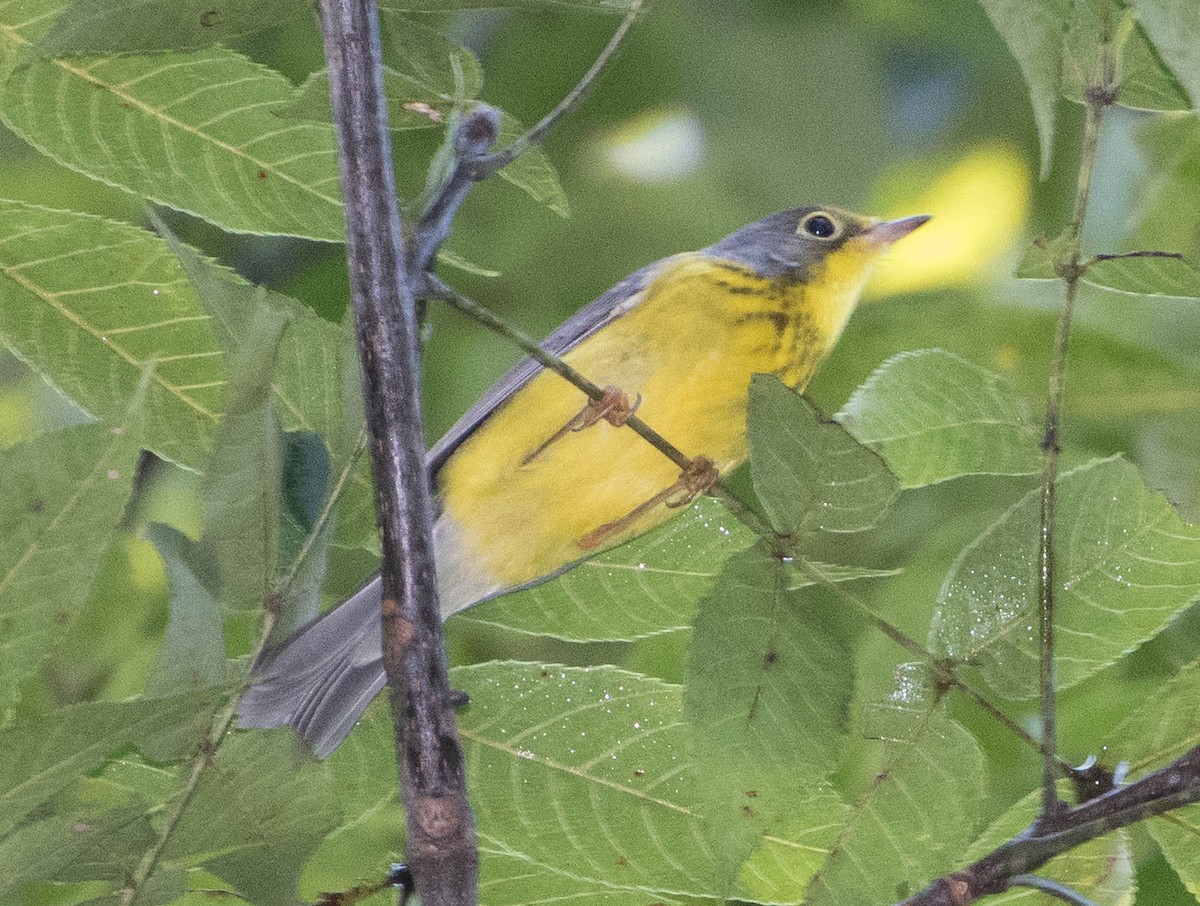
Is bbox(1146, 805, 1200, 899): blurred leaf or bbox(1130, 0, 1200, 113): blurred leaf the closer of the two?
bbox(1130, 0, 1200, 113): blurred leaf

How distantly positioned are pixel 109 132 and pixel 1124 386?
70.1 inches

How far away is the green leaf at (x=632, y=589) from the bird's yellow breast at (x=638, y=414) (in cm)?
29

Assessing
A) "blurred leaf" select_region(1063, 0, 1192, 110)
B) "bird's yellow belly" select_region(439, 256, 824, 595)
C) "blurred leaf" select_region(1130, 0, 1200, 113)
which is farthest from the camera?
"bird's yellow belly" select_region(439, 256, 824, 595)

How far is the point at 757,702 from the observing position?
1.38 m

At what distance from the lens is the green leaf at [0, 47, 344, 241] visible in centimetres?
173

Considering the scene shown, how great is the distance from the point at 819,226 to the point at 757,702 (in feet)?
5.51

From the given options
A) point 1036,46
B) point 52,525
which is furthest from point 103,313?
point 1036,46

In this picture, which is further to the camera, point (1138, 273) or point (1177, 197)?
point (1177, 197)

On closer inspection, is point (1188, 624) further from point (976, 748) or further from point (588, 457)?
point (976, 748)

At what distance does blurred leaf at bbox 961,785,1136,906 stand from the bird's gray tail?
74 cm

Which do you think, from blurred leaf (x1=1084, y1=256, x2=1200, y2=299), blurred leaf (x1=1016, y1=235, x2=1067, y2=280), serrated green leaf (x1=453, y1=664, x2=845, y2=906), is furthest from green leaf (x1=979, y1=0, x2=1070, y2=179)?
serrated green leaf (x1=453, y1=664, x2=845, y2=906)

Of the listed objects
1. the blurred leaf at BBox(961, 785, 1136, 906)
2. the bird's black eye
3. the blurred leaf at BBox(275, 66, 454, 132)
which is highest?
the blurred leaf at BBox(275, 66, 454, 132)

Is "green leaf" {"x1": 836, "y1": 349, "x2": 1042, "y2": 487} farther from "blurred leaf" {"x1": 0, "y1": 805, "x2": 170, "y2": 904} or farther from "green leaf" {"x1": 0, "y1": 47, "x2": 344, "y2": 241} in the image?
"blurred leaf" {"x1": 0, "y1": 805, "x2": 170, "y2": 904}

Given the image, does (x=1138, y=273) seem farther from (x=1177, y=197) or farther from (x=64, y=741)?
(x=64, y=741)
